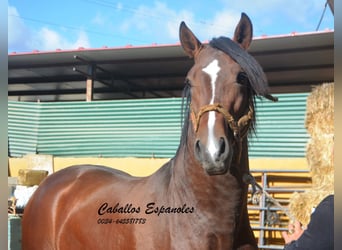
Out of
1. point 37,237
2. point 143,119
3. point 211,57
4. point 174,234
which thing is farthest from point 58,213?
point 143,119

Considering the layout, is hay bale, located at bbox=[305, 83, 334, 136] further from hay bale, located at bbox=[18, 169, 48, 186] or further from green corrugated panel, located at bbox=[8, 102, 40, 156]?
green corrugated panel, located at bbox=[8, 102, 40, 156]

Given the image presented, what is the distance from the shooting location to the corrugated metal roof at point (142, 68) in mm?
4395

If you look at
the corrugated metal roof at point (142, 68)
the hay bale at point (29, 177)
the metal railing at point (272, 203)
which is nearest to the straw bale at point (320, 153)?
the metal railing at point (272, 203)

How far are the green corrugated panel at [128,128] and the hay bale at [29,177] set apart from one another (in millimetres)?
299

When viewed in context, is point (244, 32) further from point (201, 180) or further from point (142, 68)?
point (142, 68)

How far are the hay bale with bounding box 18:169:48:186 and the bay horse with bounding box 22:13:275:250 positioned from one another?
1846 mm

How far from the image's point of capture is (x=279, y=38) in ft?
13.5

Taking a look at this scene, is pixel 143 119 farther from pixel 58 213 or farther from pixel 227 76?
pixel 227 76

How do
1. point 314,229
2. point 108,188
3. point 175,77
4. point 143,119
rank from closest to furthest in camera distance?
point 314,229 → point 108,188 → point 143,119 → point 175,77

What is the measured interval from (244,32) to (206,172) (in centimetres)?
71

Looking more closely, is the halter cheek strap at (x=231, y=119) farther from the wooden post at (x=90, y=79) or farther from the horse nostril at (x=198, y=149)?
the wooden post at (x=90, y=79)

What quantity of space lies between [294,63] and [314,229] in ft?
12.6

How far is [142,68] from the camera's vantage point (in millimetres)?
5453

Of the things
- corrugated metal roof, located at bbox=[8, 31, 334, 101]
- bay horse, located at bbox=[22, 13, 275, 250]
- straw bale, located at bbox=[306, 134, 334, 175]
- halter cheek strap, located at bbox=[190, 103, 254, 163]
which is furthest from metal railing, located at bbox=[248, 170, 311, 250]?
halter cheek strap, located at bbox=[190, 103, 254, 163]
